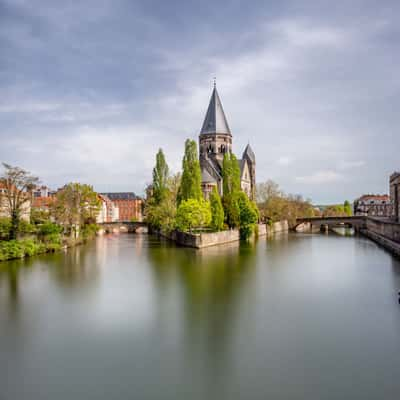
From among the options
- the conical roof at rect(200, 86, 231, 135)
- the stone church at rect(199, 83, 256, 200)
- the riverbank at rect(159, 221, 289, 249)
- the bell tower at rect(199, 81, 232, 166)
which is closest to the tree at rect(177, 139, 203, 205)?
the riverbank at rect(159, 221, 289, 249)

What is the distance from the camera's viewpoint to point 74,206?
41406 millimetres

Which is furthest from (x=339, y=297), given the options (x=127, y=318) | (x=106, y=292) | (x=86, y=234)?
(x=86, y=234)

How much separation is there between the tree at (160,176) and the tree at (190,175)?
10334 millimetres

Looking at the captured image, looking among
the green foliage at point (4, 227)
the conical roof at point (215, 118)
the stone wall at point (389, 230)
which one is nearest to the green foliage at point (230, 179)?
the stone wall at point (389, 230)

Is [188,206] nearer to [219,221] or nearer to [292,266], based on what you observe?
[219,221]

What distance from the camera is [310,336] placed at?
10953 mm

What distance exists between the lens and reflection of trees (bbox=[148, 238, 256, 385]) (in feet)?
33.3

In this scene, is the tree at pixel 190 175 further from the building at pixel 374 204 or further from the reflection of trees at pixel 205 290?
the building at pixel 374 204

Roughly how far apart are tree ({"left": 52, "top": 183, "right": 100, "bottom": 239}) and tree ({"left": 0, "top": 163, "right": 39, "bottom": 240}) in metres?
8.09

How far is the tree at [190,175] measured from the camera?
3825 cm

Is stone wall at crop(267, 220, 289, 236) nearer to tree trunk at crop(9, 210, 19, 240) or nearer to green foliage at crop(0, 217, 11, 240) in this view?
tree trunk at crop(9, 210, 19, 240)

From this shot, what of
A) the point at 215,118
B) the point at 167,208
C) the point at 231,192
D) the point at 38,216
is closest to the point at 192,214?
the point at 231,192

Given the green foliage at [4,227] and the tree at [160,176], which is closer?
the green foliage at [4,227]

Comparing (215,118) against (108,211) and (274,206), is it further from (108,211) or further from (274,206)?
(108,211)
